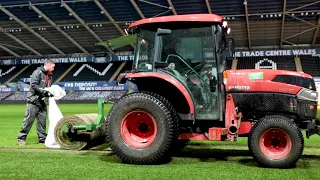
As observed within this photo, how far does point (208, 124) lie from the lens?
223 inches

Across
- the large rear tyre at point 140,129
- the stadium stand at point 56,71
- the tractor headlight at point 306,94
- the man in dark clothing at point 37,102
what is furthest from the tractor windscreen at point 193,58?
the stadium stand at point 56,71

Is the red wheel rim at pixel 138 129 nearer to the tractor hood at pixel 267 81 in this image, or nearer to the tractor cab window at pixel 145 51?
the tractor cab window at pixel 145 51

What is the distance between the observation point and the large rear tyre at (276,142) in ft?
16.7

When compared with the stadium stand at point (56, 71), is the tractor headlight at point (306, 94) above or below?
below

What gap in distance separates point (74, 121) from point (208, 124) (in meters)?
2.42

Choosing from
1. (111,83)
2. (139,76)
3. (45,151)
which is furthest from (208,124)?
(111,83)

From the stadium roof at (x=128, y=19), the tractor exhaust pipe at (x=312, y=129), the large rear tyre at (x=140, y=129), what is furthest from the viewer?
the stadium roof at (x=128, y=19)

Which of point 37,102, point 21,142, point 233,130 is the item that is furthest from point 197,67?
point 21,142

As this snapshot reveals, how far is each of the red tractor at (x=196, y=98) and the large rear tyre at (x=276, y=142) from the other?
0.04 feet

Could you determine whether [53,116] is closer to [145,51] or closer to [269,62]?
[145,51]

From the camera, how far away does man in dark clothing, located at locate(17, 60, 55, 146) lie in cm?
761

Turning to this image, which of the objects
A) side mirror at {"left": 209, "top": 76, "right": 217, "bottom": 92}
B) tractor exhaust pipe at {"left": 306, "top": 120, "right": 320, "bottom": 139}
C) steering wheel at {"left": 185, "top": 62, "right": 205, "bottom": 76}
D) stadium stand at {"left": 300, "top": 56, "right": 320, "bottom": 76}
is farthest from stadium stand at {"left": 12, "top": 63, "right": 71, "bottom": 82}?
A: tractor exhaust pipe at {"left": 306, "top": 120, "right": 320, "bottom": 139}

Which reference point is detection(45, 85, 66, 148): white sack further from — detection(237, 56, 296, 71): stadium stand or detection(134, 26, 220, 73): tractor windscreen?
detection(237, 56, 296, 71): stadium stand

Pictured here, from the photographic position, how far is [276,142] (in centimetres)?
528
